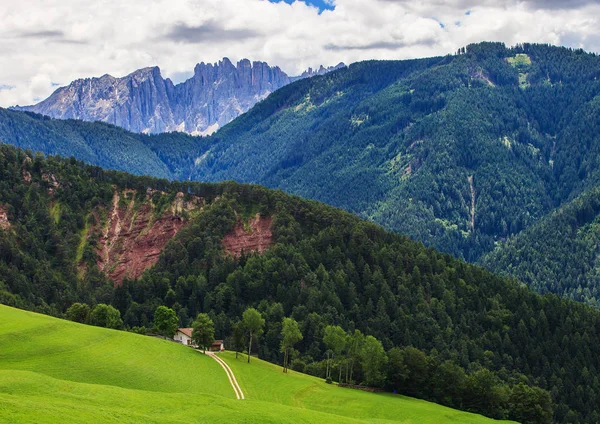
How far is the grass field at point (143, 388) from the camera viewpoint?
234 feet

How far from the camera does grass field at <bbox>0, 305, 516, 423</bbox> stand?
7125 cm

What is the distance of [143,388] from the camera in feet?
332

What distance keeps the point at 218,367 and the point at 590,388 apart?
106 metres

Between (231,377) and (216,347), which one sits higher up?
(216,347)

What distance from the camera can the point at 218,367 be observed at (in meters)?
129

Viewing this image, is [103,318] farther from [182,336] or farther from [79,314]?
[182,336]

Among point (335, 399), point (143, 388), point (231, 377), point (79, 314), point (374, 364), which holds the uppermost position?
point (79, 314)

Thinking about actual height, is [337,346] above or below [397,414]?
above

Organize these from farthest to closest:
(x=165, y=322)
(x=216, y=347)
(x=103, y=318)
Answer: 1. (x=165, y=322)
2. (x=103, y=318)
3. (x=216, y=347)

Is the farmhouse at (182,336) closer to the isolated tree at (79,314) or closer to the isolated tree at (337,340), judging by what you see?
the isolated tree at (79,314)

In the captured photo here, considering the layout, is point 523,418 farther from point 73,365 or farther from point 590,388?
point 73,365

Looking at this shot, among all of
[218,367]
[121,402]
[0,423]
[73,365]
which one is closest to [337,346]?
[218,367]

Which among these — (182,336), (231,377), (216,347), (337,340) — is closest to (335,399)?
(231,377)

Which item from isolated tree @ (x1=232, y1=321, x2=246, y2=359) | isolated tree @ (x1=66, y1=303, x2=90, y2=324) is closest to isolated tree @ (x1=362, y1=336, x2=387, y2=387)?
isolated tree @ (x1=232, y1=321, x2=246, y2=359)
